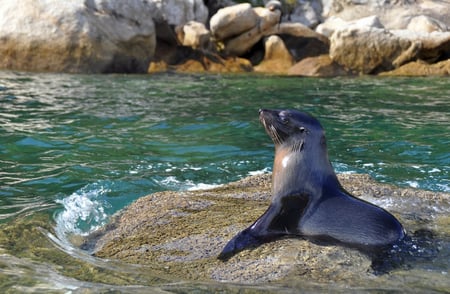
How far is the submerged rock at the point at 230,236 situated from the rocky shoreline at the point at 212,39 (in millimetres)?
10964

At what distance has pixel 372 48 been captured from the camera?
1794 centimetres

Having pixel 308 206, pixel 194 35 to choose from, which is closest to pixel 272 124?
pixel 308 206

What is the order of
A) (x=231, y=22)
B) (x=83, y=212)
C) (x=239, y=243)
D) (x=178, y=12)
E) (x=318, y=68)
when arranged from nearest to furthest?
(x=239, y=243) < (x=83, y=212) < (x=318, y=68) < (x=231, y=22) < (x=178, y=12)

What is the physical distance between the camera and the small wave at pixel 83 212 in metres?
4.71

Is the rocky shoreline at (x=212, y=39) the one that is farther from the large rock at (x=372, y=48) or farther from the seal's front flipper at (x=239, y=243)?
the seal's front flipper at (x=239, y=243)

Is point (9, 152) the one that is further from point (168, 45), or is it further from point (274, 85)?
point (168, 45)

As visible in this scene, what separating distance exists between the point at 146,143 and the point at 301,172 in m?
4.10

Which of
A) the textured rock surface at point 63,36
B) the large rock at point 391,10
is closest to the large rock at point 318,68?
the textured rock surface at point 63,36

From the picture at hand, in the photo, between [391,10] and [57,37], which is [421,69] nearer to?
[391,10]

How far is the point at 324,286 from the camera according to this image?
317cm

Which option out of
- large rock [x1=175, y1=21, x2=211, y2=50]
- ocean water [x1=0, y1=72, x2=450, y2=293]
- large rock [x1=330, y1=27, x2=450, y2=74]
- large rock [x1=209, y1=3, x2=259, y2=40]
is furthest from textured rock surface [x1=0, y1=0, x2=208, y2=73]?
large rock [x1=330, y1=27, x2=450, y2=74]

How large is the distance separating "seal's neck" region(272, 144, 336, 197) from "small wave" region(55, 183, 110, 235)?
4.81ft

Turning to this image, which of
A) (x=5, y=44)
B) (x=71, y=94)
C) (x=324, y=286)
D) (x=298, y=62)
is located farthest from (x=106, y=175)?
(x=298, y=62)

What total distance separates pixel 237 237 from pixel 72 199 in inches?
82.1
